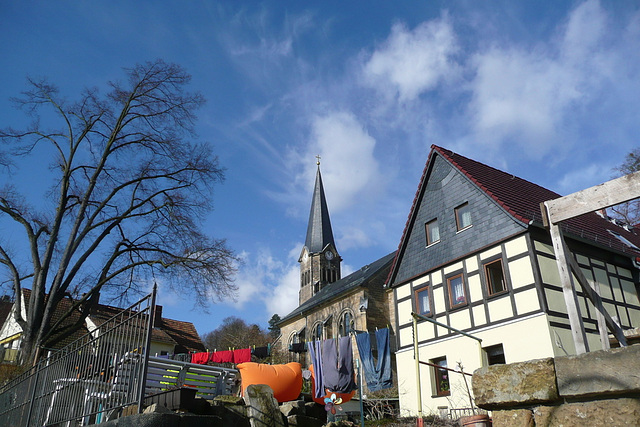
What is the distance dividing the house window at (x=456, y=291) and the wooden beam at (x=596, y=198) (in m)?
12.0

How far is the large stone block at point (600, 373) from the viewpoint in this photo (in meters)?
2.71

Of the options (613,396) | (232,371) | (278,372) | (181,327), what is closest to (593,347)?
(278,372)

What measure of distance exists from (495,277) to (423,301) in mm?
3065

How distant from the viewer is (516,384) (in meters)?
3.16

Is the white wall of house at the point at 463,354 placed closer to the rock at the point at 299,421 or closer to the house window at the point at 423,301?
the house window at the point at 423,301

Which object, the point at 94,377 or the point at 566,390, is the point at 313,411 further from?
the point at 566,390

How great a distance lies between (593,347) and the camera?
43.3 ft

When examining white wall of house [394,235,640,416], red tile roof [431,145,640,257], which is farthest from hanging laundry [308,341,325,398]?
red tile roof [431,145,640,257]

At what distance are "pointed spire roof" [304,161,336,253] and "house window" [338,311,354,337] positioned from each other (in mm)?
20395

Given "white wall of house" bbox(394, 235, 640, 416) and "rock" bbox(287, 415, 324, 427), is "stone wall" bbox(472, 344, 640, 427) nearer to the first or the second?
"rock" bbox(287, 415, 324, 427)

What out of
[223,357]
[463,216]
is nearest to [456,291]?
[463,216]

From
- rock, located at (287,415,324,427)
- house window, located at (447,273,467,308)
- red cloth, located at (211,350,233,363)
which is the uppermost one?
house window, located at (447,273,467,308)

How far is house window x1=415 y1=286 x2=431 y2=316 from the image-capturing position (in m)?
16.8

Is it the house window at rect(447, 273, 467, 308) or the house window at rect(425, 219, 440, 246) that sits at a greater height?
the house window at rect(425, 219, 440, 246)
